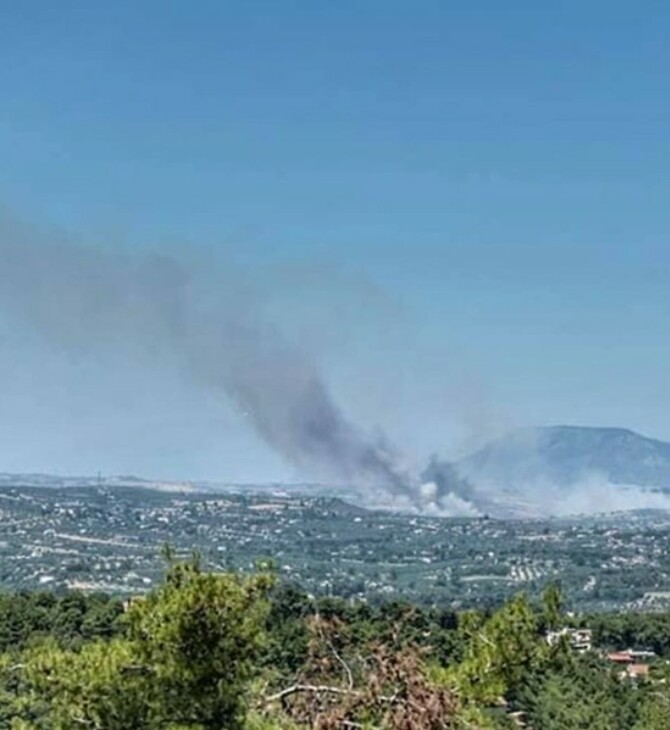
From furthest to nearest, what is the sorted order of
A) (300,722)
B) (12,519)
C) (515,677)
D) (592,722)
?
1. (12,519)
2. (592,722)
3. (515,677)
4. (300,722)

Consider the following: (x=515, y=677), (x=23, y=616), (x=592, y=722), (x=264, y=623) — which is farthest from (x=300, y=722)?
(x=23, y=616)

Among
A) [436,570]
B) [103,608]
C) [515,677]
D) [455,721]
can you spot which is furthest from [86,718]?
[436,570]

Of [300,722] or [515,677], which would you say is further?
[515,677]

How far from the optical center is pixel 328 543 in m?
130

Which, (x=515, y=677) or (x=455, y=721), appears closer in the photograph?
(x=455, y=721)

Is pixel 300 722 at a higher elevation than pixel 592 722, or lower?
higher

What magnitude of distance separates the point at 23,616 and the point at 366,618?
752 cm

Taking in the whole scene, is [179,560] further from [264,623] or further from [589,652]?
[589,652]

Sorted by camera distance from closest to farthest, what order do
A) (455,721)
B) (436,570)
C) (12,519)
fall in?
1. (455,721)
2. (436,570)
3. (12,519)

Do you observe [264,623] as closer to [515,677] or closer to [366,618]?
[515,677]

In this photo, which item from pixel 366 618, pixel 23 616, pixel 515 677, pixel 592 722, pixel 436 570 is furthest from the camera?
pixel 436 570

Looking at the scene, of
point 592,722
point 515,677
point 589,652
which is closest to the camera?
point 515,677

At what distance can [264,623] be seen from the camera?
19.5 feet

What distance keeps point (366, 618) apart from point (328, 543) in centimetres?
10460
